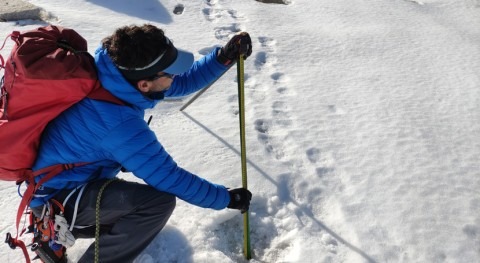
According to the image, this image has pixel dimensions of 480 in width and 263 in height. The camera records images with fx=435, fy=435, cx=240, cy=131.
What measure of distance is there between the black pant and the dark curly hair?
69cm

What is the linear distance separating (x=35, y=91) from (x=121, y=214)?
0.77 meters

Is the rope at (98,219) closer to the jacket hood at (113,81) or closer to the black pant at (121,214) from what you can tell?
the black pant at (121,214)

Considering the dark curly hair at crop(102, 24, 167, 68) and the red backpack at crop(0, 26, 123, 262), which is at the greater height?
the dark curly hair at crop(102, 24, 167, 68)

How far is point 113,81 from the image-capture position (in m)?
2.11

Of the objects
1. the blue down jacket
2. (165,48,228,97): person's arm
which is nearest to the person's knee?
the blue down jacket

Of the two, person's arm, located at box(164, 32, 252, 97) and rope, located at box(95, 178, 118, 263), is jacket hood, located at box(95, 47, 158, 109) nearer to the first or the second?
rope, located at box(95, 178, 118, 263)

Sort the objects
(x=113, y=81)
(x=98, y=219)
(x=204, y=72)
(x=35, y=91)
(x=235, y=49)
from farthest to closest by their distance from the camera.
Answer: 1. (x=204, y=72)
2. (x=235, y=49)
3. (x=98, y=219)
4. (x=113, y=81)
5. (x=35, y=91)

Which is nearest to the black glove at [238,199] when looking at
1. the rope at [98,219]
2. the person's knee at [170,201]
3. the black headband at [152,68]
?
the person's knee at [170,201]

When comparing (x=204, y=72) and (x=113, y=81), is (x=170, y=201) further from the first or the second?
(x=204, y=72)

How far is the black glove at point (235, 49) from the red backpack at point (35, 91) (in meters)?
0.88

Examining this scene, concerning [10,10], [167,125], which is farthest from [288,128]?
[10,10]

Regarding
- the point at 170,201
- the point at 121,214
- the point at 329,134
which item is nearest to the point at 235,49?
the point at 170,201

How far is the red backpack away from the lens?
1.98 meters

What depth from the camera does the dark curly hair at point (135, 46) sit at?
79.8 inches
